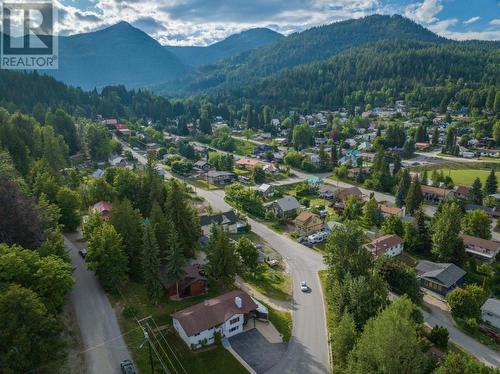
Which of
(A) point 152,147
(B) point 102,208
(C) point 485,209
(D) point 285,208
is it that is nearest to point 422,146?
(C) point 485,209

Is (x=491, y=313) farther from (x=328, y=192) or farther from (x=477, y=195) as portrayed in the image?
(x=328, y=192)

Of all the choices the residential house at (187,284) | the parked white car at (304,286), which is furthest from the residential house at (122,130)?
the parked white car at (304,286)

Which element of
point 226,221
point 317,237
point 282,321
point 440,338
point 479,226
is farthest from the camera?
point 226,221

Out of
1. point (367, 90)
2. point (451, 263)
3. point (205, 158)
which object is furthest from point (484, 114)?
point (451, 263)

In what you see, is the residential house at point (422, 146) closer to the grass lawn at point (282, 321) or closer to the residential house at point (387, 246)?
the residential house at point (387, 246)

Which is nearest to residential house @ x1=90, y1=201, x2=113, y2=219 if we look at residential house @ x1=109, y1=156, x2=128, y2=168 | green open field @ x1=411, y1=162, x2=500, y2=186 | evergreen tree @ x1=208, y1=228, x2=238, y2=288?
evergreen tree @ x1=208, y1=228, x2=238, y2=288

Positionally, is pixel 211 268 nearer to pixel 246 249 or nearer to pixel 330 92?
pixel 246 249

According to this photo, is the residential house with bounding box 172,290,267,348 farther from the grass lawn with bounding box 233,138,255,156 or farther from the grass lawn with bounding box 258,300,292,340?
the grass lawn with bounding box 233,138,255,156
